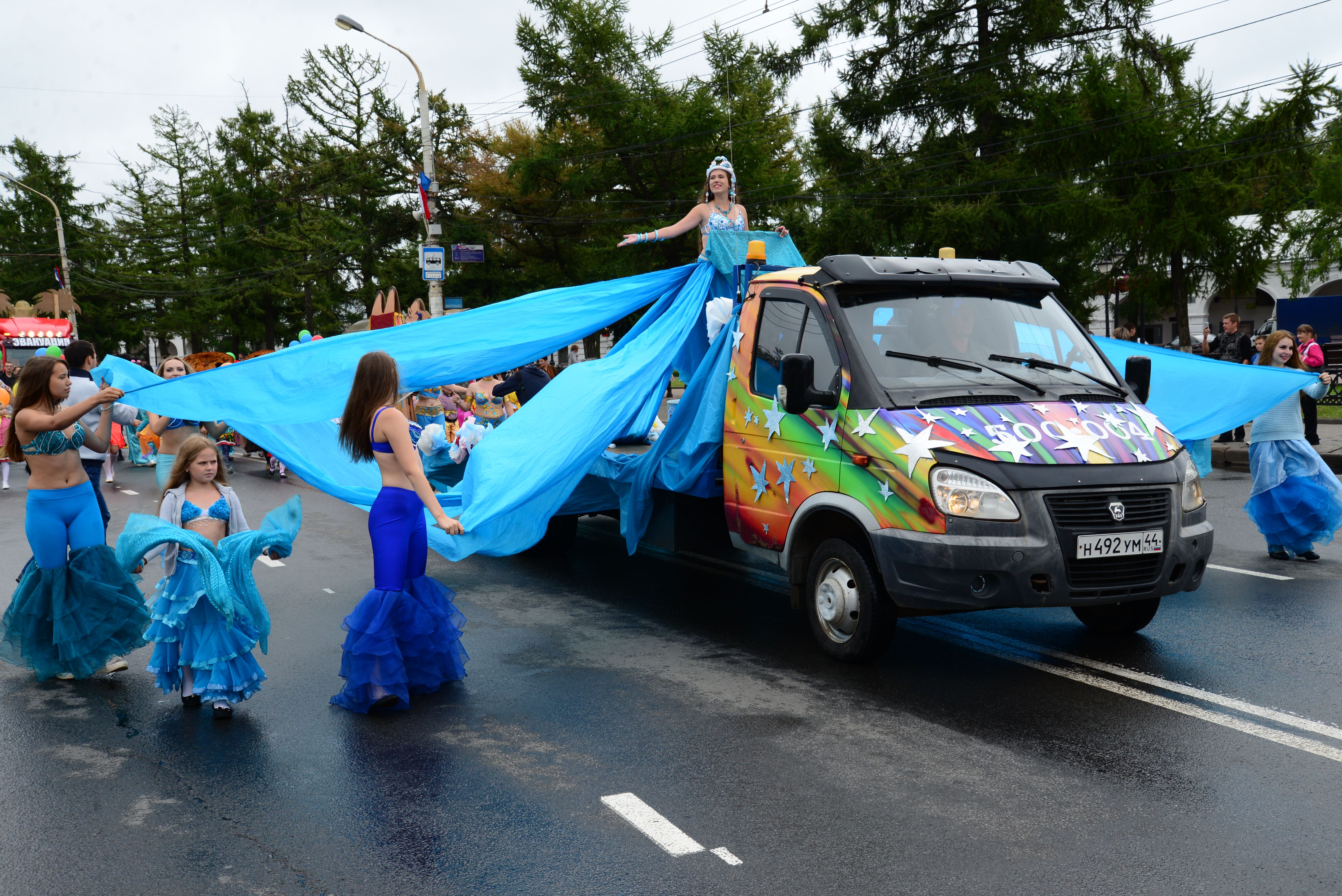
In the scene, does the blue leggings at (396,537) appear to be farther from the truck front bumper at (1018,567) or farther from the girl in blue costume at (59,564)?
the truck front bumper at (1018,567)

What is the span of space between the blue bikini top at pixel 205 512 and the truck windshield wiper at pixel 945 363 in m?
Result: 3.75

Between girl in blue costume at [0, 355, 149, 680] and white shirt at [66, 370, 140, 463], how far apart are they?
27 cm

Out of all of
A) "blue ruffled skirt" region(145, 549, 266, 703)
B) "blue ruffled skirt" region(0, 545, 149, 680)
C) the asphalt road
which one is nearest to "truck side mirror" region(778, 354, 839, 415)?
the asphalt road

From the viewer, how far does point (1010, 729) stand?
4977mm

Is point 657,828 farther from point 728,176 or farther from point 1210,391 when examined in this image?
point 1210,391

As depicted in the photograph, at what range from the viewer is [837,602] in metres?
5.95

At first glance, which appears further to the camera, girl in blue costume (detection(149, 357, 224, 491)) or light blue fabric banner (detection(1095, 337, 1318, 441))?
light blue fabric banner (detection(1095, 337, 1318, 441))

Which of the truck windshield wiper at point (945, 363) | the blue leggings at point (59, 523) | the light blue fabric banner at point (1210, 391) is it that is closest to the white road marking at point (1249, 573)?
the light blue fabric banner at point (1210, 391)

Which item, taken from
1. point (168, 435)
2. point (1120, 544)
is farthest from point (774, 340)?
point (168, 435)

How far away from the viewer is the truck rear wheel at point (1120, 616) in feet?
20.6

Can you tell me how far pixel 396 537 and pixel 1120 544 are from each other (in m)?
3.59

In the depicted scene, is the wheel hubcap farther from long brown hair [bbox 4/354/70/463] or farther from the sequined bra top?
long brown hair [bbox 4/354/70/463]

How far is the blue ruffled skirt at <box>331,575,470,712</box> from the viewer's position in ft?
17.3

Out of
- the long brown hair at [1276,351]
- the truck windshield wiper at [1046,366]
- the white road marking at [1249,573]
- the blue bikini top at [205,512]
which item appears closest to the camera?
the blue bikini top at [205,512]
